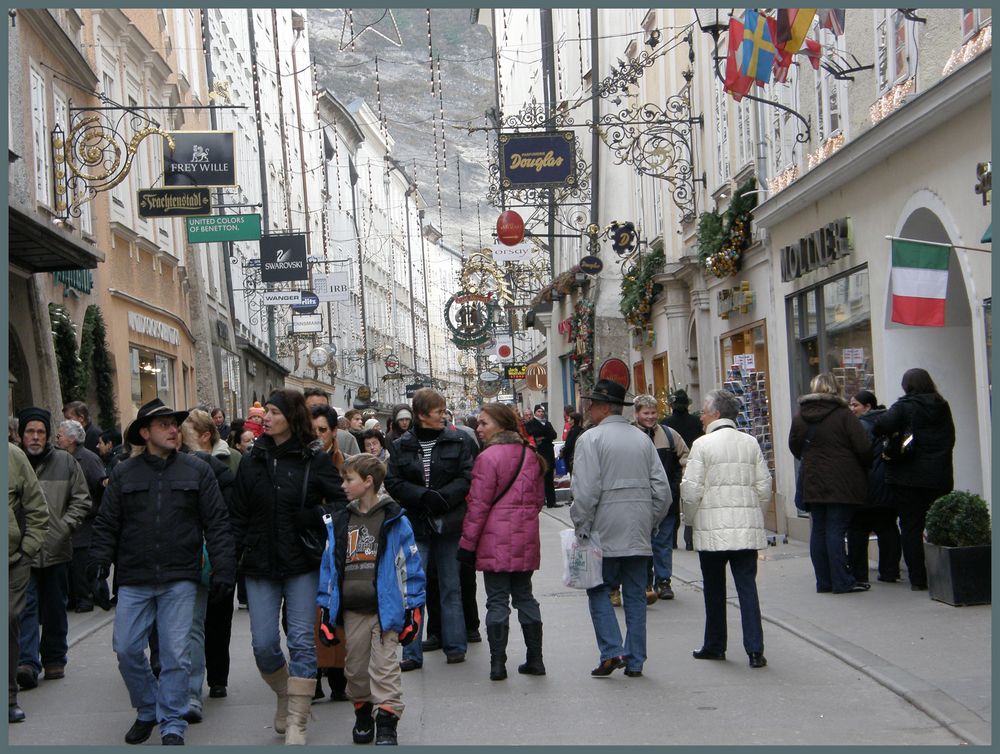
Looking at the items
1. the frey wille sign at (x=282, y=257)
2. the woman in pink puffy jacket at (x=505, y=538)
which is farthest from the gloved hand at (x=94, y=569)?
the frey wille sign at (x=282, y=257)

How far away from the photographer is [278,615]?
24.8 ft

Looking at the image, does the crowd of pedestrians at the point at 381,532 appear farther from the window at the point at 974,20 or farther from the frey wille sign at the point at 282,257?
the frey wille sign at the point at 282,257

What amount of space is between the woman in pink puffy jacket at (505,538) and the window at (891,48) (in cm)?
617

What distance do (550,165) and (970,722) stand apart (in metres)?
19.7

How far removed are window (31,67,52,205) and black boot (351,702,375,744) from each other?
1311 cm

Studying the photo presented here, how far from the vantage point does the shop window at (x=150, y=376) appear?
81.3 feet

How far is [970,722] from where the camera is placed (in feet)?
23.5

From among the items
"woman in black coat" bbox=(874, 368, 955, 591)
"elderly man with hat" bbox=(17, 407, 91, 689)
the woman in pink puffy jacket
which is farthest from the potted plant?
"elderly man with hat" bbox=(17, 407, 91, 689)

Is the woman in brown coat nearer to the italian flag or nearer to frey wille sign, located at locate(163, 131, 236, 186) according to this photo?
the italian flag

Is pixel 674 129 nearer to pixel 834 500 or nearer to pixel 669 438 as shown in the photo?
pixel 669 438

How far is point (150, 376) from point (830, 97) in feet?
48.6

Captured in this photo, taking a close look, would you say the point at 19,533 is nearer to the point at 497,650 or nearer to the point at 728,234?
the point at 497,650

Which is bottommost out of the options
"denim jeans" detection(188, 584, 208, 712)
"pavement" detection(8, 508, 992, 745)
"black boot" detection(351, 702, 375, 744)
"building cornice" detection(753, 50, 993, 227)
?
"pavement" detection(8, 508, 992, 745)

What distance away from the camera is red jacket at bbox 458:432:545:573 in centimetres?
912
